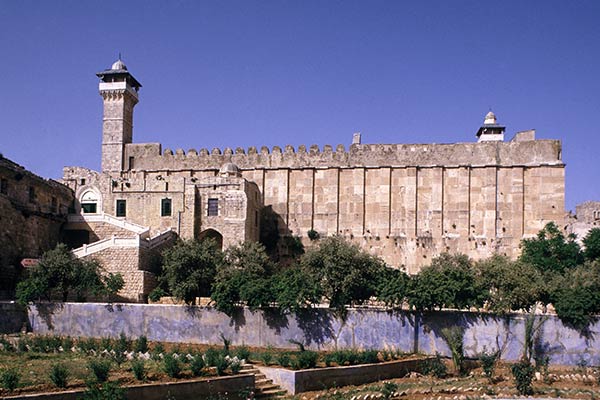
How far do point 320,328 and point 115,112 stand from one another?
2735cm

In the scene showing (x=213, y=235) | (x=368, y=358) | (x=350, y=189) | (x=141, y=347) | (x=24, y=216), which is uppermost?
(x=350, y=189)

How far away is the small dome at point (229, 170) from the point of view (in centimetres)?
4466

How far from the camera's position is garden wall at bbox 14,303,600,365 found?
26625mm

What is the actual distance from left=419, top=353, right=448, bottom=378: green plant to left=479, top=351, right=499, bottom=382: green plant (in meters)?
1.34

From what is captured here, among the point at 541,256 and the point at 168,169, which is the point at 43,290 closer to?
the point at 168,169

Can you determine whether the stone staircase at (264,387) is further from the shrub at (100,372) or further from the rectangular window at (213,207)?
the rectangular window at (213,207)

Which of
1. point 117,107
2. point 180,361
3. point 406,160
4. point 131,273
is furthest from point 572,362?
point 117,107

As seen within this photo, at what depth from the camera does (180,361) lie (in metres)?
21.3

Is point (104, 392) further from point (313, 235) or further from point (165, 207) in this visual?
→ point (313, 235)

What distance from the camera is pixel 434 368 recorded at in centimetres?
2453

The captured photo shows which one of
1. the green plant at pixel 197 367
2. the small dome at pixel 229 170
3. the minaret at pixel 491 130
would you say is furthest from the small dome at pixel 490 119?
the green plant at pixel 197 367

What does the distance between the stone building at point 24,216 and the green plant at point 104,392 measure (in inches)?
773

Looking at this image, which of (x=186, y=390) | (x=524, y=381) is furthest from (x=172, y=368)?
(x=524, y=381)

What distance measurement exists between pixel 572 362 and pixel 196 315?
14.2 m
